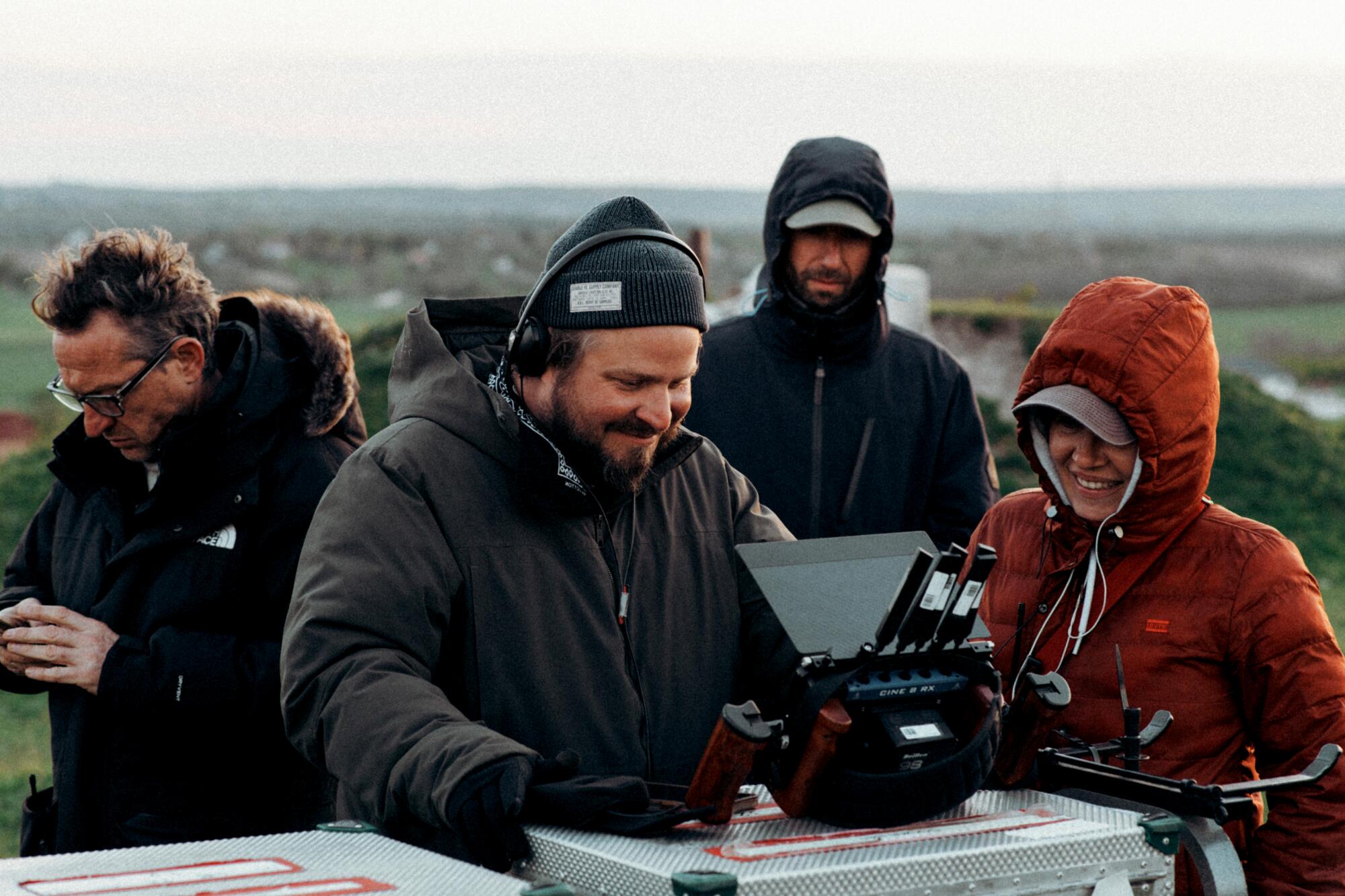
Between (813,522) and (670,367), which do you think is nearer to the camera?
(670,367)

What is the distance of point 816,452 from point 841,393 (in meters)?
0.20

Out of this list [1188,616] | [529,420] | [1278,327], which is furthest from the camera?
[1278,327]

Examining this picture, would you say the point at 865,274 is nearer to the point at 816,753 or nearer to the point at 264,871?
the point at 816,753

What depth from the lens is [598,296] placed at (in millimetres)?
2449

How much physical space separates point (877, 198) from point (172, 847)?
10.0 ft

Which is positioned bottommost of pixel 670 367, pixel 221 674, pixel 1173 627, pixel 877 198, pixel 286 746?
pixel 286 746

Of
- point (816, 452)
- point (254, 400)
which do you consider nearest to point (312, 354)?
point (254, 400)

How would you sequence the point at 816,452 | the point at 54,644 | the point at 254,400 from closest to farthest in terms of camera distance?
the point at 54,644, the point at 254,400, the point at 816,452

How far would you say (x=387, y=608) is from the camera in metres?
2.32

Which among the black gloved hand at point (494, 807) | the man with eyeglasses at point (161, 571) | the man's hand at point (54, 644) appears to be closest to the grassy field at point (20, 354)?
the man with eyeglasses at point (161, 571)

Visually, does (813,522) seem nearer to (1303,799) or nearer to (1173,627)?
Result: (1173,627)

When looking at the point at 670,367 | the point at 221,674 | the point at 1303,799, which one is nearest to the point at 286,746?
the point at 221,674

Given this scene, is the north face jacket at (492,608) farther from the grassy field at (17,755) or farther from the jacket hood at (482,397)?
the grassy field at (17,755)

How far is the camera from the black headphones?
2.49 meters
